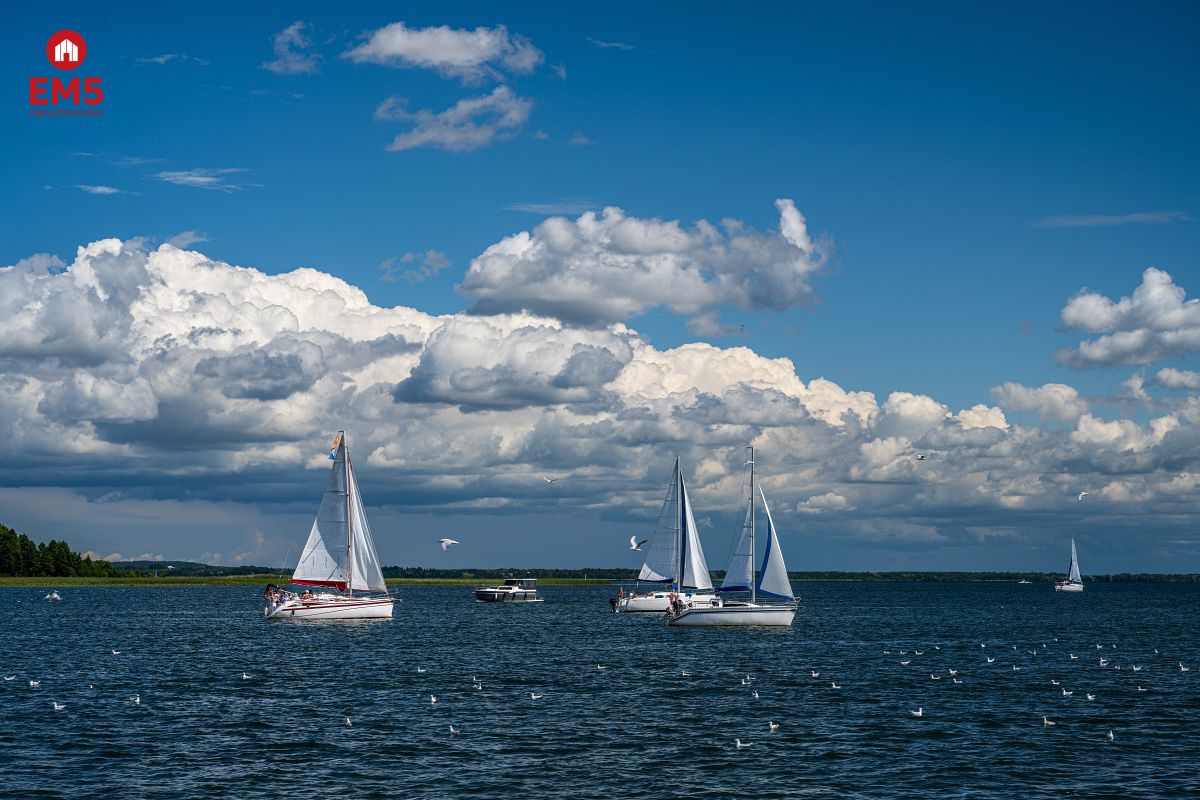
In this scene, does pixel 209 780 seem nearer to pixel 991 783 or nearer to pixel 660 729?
pixel 660 729

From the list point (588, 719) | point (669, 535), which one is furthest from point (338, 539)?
point (588, 719)

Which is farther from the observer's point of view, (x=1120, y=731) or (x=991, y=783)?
(x=1120, y=731)

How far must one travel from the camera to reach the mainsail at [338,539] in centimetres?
11762

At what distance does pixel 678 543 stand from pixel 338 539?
36945 mm

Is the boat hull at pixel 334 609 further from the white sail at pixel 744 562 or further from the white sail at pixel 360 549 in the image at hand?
the white sail at pixel 744 562

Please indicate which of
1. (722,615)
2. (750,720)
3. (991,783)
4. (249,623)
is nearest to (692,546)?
(722,615)

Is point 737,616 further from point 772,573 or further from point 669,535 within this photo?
point 669,535

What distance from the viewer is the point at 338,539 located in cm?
11762

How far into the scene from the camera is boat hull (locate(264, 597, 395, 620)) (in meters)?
119

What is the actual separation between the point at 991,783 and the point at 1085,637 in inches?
3212

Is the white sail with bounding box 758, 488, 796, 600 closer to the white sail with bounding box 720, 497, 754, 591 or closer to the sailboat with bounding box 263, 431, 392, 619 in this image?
the white sail with bounding box 720, 497, 754, 591

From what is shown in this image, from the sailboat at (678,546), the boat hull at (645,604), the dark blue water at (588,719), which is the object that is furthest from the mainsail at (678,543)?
the dark blue water at (588,719)

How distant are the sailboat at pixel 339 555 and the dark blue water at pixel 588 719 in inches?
521

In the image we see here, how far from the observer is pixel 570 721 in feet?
181
